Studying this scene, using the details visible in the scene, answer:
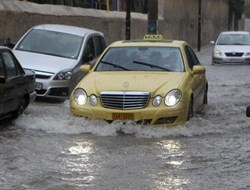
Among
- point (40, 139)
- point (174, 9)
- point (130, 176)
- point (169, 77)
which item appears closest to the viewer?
point (130, 176)

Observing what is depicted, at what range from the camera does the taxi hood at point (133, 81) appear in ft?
33.5

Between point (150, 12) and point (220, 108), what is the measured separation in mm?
5984

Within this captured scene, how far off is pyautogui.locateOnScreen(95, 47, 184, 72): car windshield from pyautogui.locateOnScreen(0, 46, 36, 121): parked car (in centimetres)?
126

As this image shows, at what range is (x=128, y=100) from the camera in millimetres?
10055

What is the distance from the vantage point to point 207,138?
33.0ft

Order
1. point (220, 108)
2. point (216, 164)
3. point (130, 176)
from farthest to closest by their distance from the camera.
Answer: point (220, 108) < point (216, 164) < point (130, 176)

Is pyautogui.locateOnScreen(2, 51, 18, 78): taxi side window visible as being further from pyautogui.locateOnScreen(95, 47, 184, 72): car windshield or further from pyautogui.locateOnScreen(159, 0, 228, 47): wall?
pyautogui.locateOnScreen(159, 0, 228, 47): wall

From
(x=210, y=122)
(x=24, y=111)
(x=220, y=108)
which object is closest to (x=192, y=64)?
(x=210, y=122)

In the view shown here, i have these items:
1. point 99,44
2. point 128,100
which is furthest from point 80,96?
point 99,44

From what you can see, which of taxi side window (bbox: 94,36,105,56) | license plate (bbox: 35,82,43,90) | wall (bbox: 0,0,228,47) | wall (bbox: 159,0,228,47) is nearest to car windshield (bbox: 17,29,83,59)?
taxi side window (bbox: 94,36,105,56)

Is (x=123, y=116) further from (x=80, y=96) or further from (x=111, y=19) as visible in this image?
(x=111, y=19)

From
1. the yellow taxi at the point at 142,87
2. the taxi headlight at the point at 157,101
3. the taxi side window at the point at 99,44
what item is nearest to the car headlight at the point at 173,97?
the yellow taxi at the point at 142,87

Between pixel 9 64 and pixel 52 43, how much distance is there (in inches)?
162

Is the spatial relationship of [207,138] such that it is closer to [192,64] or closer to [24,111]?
[192,64]
